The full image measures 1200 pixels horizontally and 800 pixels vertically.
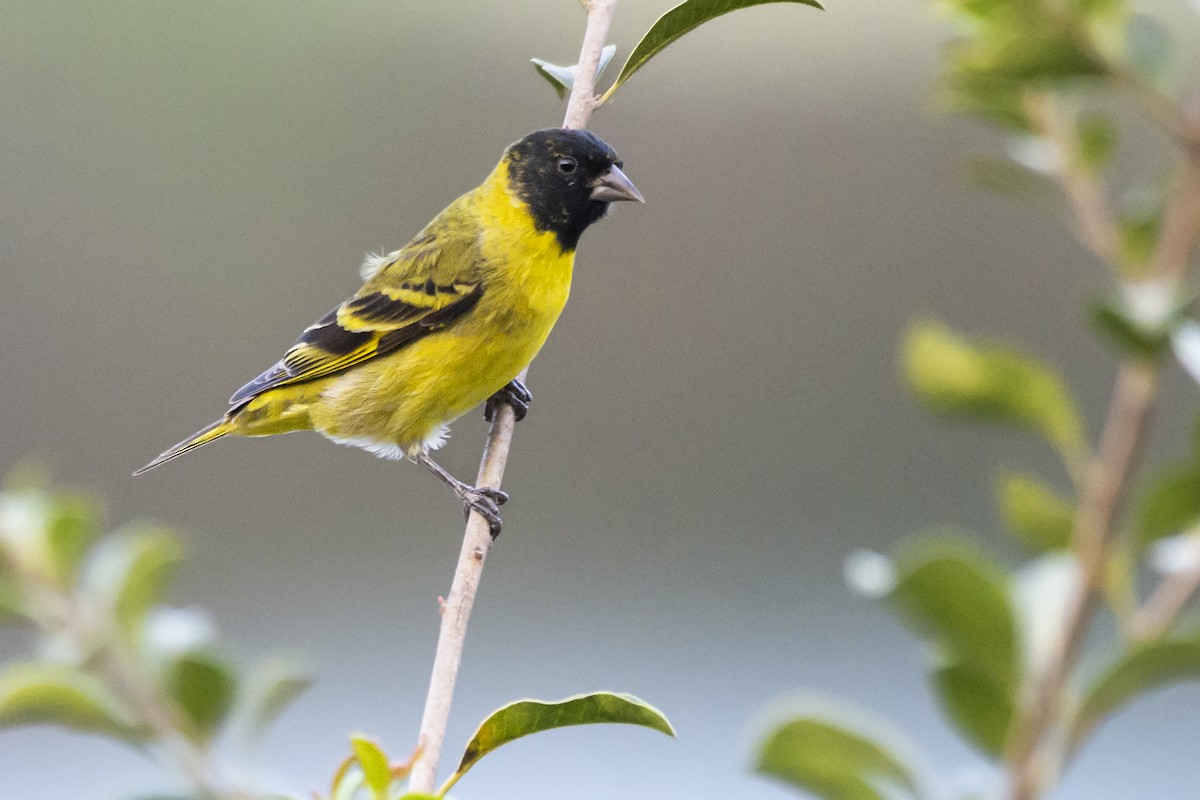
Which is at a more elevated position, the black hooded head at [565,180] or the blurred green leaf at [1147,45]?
the black hooded head at [565,180]

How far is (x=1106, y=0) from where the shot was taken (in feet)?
1.78

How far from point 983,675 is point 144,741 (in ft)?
1.44

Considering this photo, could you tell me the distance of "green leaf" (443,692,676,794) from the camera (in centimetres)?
81

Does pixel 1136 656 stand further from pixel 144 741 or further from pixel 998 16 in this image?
pixel 144 741

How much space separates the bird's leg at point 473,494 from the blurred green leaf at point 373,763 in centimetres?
77

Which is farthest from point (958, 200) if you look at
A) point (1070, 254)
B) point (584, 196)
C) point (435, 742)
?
point (435, 742)

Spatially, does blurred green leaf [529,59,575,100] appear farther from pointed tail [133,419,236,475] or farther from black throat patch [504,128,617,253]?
pointed tail [133,419,236,475]

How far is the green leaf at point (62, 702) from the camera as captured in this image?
2.11 feet

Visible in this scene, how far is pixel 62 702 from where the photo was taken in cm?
65

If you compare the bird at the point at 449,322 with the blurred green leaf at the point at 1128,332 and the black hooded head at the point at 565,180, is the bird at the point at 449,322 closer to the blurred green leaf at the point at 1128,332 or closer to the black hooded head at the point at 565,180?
the black hooded head at the point at 565,180

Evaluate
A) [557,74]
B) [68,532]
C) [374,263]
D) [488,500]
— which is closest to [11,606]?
[68,532]

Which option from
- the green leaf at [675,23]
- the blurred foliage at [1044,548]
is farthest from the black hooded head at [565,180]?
the blurred foliage at [1044,548]

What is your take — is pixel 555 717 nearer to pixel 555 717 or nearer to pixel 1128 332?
pixel 555 717

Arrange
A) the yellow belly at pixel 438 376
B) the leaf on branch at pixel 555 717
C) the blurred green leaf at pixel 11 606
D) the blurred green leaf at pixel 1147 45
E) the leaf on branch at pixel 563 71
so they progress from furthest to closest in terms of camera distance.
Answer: the yellow belly at pixel 438 376, the leaf on branch at pixel 563 71, the leaf on branch at pixel 555 717, the blurred green leaf at pixel 11 606, the blurred green leaf at pixel 1147 45
